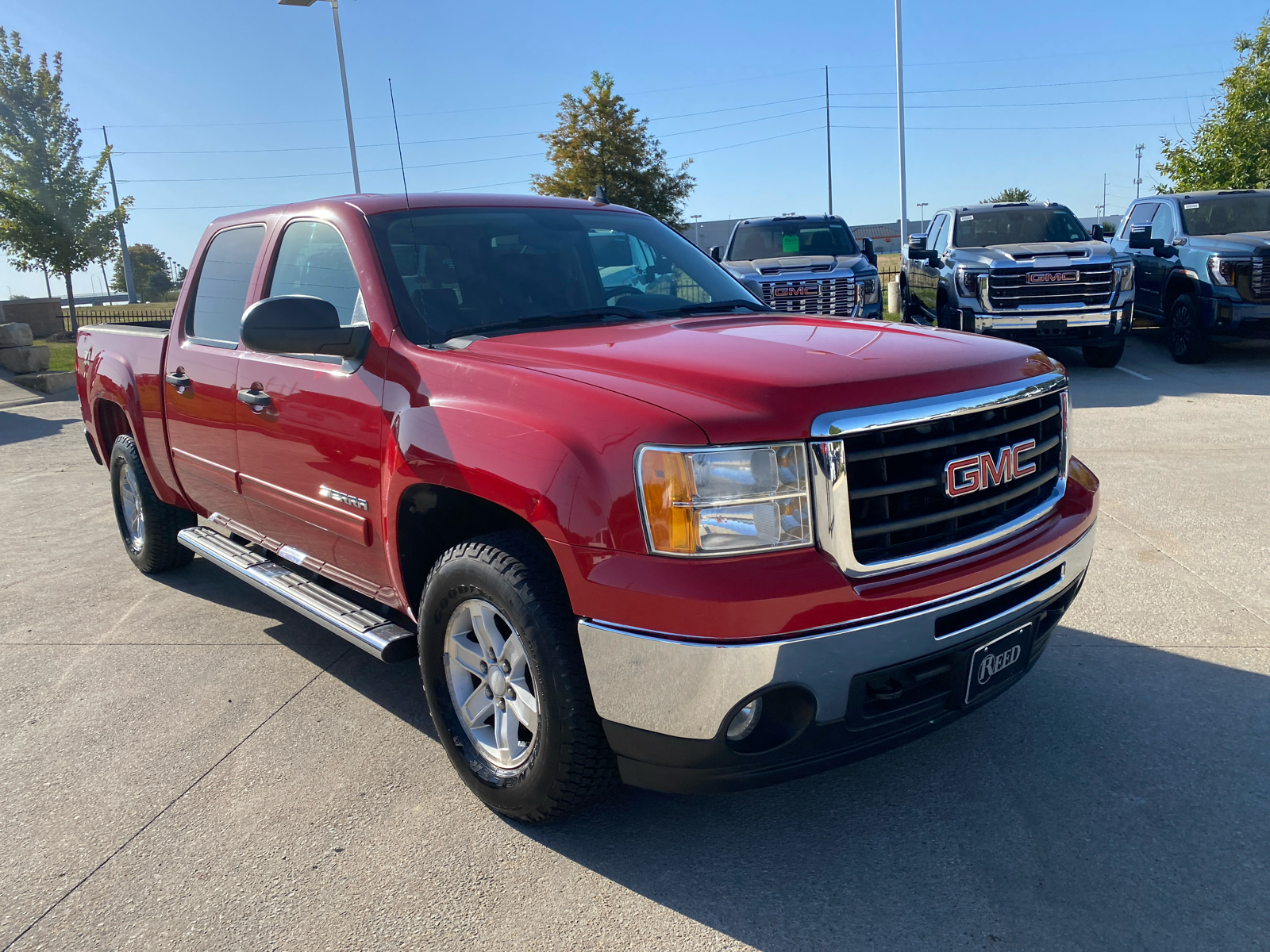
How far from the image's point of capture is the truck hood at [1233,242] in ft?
35.1

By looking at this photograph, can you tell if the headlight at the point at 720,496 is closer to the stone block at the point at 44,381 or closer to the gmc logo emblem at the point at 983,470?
the gmc logo emblem at the point at 983,470

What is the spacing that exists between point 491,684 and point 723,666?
0.88 metres

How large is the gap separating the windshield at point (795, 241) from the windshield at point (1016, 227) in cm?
135

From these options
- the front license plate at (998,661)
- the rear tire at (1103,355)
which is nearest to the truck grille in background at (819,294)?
the rear tire at (1103,355)

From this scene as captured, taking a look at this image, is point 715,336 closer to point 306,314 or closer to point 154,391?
point 306,314


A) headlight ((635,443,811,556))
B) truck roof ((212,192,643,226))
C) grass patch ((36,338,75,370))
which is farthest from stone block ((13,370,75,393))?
headlight ((635,443,811,556))

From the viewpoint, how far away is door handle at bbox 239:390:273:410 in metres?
3.69

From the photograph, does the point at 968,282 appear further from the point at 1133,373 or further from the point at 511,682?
the point at 511,682

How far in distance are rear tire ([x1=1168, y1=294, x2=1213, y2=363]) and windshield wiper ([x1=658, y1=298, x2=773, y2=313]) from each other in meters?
9.69

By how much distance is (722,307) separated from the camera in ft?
12.4

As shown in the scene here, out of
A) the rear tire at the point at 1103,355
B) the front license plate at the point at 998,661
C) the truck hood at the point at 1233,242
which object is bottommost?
the rear tire at the point at 1103,355

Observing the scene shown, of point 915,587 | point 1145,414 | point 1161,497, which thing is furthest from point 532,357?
point 1145,414

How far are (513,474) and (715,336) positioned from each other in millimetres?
851

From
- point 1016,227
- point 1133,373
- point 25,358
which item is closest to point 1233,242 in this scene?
point 1133,373
